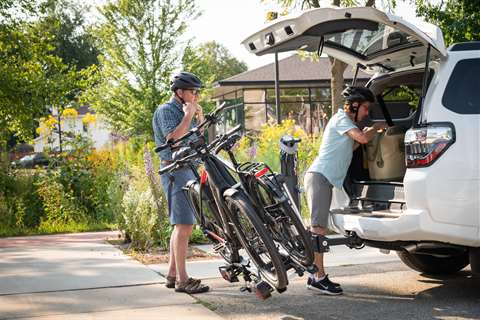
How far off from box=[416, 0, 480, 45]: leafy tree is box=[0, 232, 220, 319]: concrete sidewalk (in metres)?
10.5

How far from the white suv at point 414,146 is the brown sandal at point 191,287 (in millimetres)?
1388

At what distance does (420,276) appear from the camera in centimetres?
720

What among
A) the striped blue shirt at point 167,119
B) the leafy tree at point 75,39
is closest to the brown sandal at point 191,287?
the striped blue shirt at point 167,119

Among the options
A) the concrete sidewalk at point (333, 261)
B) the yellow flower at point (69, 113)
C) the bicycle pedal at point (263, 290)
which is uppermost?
the yellow flower at point (69, 113)

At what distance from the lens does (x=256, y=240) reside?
5.56m

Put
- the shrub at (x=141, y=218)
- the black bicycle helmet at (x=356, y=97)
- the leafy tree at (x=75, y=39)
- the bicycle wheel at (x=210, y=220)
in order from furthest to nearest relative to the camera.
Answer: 1. the leafy tree at (x=75, y=39)
2. the shrub at (x=141, y=218)
3. the black bicycle helmet at (x=356, y=97)
4. the bicycle wheel at (x=210, y=220)

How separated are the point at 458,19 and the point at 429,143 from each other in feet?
40.6

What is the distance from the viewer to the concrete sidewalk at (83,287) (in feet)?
19.3

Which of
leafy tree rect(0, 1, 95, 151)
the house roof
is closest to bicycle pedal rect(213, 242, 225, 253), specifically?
leafy tree rect(0, 1, 95, 151)

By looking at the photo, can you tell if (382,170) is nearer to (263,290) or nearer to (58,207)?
(263,290)

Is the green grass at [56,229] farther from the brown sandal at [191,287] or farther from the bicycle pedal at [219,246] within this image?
the bicycle pedal at [219,246]

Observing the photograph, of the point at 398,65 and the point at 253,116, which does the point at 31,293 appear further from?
the point at 253,116

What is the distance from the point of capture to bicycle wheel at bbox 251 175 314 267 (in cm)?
540

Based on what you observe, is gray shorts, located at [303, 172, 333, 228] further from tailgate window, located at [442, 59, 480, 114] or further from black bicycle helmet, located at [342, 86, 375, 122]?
tailgate window, located at [442, 59, 480, 114]
